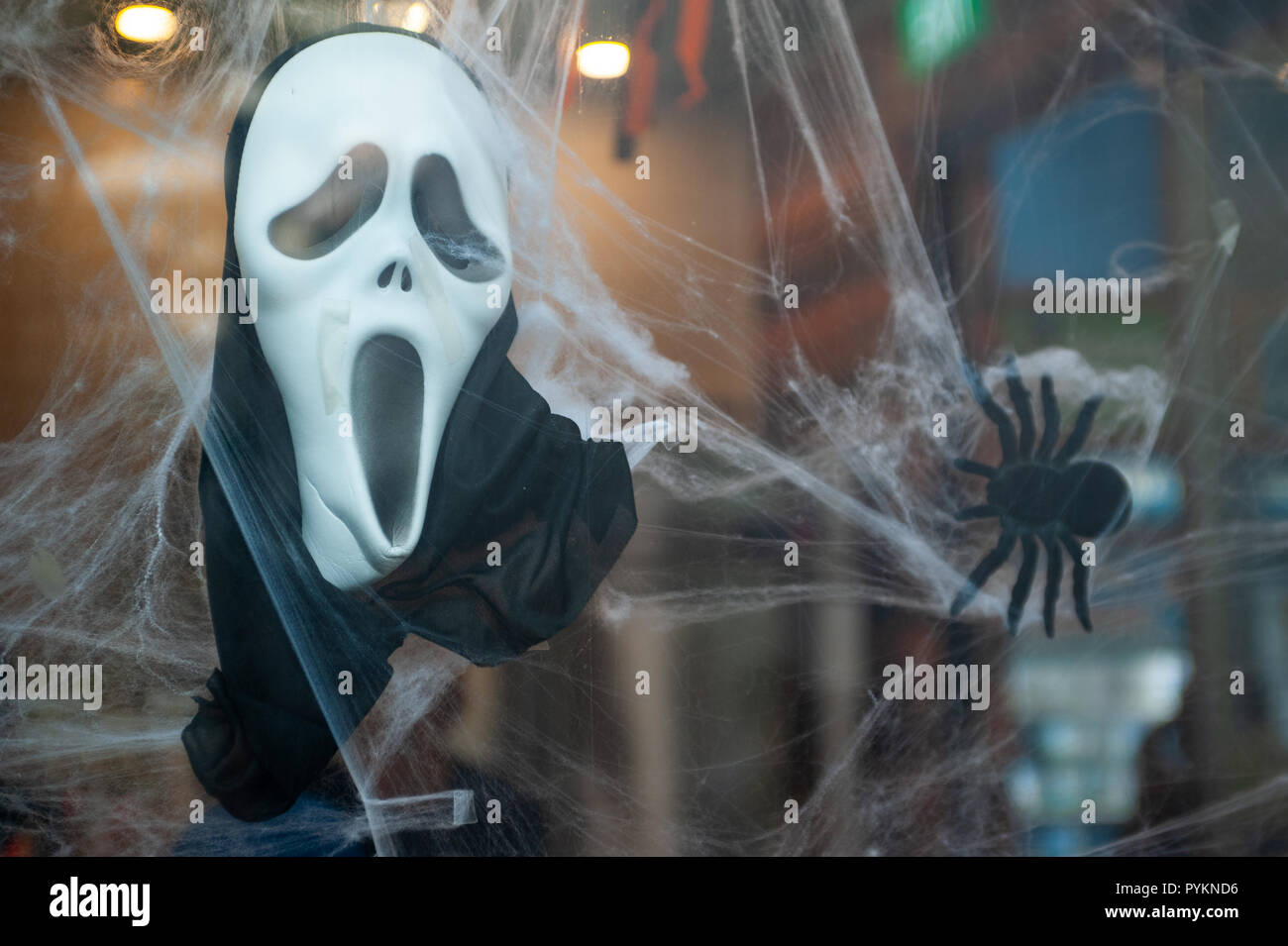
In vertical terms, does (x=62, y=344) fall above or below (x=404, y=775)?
above

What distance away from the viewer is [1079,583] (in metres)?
3.53

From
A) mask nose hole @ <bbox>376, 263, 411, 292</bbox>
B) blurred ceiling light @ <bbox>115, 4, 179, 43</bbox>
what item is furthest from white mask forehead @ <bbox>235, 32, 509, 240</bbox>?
blurred ceiling light @ <bbox>115, 4, 179, 43</bbox>

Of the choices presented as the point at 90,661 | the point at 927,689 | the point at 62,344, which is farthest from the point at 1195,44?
the point at 90,661

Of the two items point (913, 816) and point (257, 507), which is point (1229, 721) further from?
point (257, 507)

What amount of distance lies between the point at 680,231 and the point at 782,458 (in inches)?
32.9

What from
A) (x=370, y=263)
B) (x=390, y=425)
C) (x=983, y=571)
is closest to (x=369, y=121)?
(x=370, y=263)

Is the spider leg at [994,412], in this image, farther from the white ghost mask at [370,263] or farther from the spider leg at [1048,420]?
the white ghost mask at [370,263]

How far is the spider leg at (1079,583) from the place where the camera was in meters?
3.53

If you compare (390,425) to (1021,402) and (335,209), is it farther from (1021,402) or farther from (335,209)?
(1021,402)

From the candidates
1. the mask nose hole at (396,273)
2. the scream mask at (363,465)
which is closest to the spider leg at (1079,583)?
the scream mask at (363,465)

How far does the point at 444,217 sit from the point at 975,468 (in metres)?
1.96

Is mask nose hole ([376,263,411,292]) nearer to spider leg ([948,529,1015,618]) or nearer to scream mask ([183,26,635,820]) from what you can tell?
scream mask ([183,26,635,820])

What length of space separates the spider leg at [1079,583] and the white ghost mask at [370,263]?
2063 millimetres
